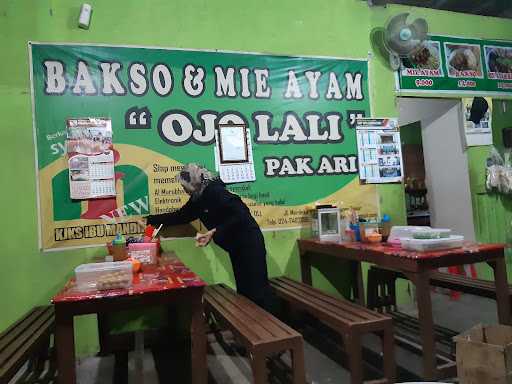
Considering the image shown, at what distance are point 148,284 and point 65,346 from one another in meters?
0.46

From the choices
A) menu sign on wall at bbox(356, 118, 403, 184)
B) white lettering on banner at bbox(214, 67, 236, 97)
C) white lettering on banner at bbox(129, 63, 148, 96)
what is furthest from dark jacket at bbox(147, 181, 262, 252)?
menu sign on wall at bbox(356, 118, 403, 184)

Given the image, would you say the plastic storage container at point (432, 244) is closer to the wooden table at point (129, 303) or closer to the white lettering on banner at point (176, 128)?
the wooden table at point (129, 303)

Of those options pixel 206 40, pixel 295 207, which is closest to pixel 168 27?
pixel 206 40

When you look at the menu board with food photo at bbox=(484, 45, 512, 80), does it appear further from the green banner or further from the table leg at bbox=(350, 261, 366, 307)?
the table leg at bbox=(350, 261, 366, 307)

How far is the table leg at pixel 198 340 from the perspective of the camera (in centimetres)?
204

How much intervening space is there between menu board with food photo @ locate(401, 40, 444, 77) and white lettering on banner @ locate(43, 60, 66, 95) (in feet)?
11.3

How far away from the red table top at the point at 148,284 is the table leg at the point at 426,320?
1334mm

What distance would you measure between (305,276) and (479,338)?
1.77 metres

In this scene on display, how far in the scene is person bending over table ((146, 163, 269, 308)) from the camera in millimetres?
3092

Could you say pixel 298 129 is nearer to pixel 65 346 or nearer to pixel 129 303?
pixel 129 303

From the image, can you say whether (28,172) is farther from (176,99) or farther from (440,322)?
(440,322)

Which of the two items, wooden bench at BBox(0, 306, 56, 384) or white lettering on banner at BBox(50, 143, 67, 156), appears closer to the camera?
wooden bench at BBox(0, 306, 56, 384)

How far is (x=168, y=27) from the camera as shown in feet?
12.4

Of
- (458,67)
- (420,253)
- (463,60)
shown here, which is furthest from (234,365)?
(463,60)
